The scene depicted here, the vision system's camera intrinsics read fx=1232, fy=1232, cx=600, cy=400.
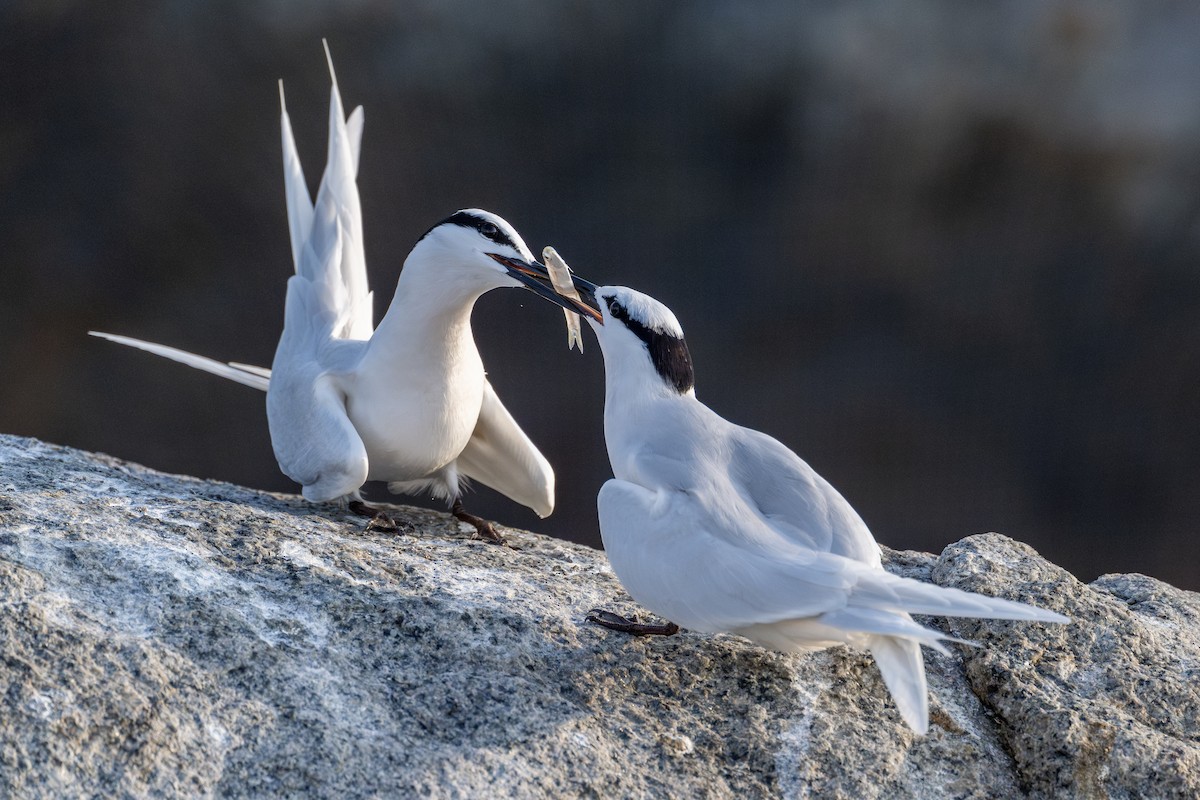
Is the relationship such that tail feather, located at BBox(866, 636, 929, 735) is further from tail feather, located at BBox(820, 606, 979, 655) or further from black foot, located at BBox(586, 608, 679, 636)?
black foot, located at BBox(586, 608, 679, 636)

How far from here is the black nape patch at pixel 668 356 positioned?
2627 mm

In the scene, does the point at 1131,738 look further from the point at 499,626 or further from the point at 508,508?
the point at 508,508

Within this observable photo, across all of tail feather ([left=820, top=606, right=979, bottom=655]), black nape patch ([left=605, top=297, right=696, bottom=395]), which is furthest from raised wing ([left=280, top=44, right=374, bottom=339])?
tail feather ([left=820, top=606, right=979, bottom=655])

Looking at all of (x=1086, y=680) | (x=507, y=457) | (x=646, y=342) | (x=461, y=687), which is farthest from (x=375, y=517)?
(x=1086, y=680)

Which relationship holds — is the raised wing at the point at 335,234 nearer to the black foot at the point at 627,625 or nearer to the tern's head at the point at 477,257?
the tern's head at the point at 477,257

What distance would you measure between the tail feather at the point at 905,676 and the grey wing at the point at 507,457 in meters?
1.73

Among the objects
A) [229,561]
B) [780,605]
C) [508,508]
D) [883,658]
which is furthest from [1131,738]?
[508,508]

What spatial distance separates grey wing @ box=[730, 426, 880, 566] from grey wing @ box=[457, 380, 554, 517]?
50.4 inches

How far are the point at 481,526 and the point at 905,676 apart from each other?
5.02ft

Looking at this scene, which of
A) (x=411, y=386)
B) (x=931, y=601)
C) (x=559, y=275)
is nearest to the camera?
(x=931, y=601)

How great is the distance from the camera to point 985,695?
7.57 feet

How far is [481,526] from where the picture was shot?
330 cm

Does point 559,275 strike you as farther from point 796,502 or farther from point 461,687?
point 461,687

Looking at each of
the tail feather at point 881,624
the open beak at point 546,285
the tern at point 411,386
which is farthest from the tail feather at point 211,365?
the tail feather at point 881,624
